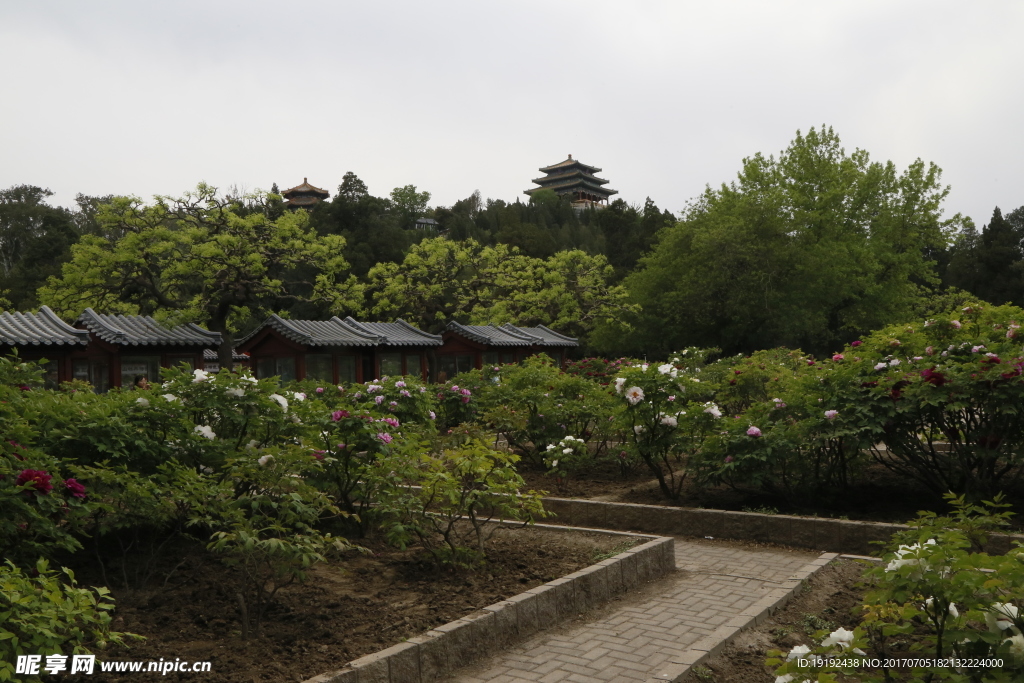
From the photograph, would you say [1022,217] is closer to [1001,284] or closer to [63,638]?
[1001,284]

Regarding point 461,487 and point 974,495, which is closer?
point 461,487

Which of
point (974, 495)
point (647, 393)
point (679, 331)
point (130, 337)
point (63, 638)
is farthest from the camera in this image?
point (679, 331)

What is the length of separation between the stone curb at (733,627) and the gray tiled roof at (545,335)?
23.3 m

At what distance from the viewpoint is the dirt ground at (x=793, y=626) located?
408cm

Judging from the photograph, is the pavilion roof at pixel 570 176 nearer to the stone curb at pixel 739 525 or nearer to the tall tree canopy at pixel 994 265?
the tall tree canopy at pixel 994 265

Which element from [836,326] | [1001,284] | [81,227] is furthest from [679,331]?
[81,227]

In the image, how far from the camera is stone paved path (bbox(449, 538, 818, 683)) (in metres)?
4.12

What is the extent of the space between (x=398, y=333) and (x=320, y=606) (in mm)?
19209

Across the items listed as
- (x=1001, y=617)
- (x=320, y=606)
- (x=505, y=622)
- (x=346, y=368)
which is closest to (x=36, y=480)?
(x=320, y=606)

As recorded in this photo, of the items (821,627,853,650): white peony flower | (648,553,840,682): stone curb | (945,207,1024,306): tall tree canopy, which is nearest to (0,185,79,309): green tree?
(648,553,840,682): stone curb

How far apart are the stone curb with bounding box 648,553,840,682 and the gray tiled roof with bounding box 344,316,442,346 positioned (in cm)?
1761

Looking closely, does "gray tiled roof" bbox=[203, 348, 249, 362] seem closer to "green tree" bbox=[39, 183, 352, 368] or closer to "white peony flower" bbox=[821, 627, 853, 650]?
"green tree" bbox=[39, 183, 352, 368]

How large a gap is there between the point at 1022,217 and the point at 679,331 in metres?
28.7

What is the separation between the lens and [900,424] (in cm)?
706
